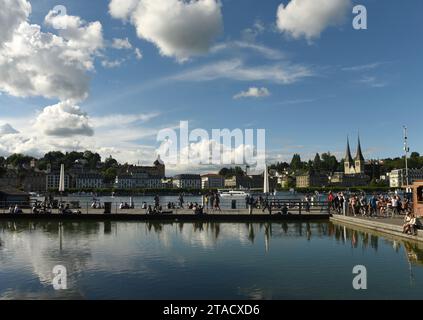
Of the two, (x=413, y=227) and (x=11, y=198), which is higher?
(x=11, y=198)

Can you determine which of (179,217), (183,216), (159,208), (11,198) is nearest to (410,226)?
(183,216)

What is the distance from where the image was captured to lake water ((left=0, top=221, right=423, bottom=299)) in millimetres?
14070

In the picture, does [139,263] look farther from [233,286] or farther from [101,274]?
[233,286]

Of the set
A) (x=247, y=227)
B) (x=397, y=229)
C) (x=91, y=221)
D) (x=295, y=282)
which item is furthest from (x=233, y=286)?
(x=91, y=221)

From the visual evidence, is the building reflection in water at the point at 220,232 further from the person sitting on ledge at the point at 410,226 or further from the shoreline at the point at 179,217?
the shoreline at the point at 179,217

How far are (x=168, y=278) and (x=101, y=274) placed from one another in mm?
2700

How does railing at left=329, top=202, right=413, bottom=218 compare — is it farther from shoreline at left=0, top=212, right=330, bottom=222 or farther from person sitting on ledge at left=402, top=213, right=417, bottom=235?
person sitting on ledge at left=402, top=213, right=417, bottom=235

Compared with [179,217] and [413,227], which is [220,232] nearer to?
[179,217]

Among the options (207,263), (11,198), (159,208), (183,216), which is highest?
(11,198)

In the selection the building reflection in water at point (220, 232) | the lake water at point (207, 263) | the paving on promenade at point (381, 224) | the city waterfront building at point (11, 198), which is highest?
the city waterfront building at point (11, 198)

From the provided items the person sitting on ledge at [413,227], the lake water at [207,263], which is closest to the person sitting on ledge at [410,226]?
the person sitting on ledge at [413,227]

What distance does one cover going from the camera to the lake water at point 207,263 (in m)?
14.1

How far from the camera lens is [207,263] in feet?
60.6

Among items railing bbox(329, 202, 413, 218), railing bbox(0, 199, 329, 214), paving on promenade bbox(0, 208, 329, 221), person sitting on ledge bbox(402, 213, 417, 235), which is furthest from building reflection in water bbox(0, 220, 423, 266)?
railing bbox(0, 199, 329, 214)
